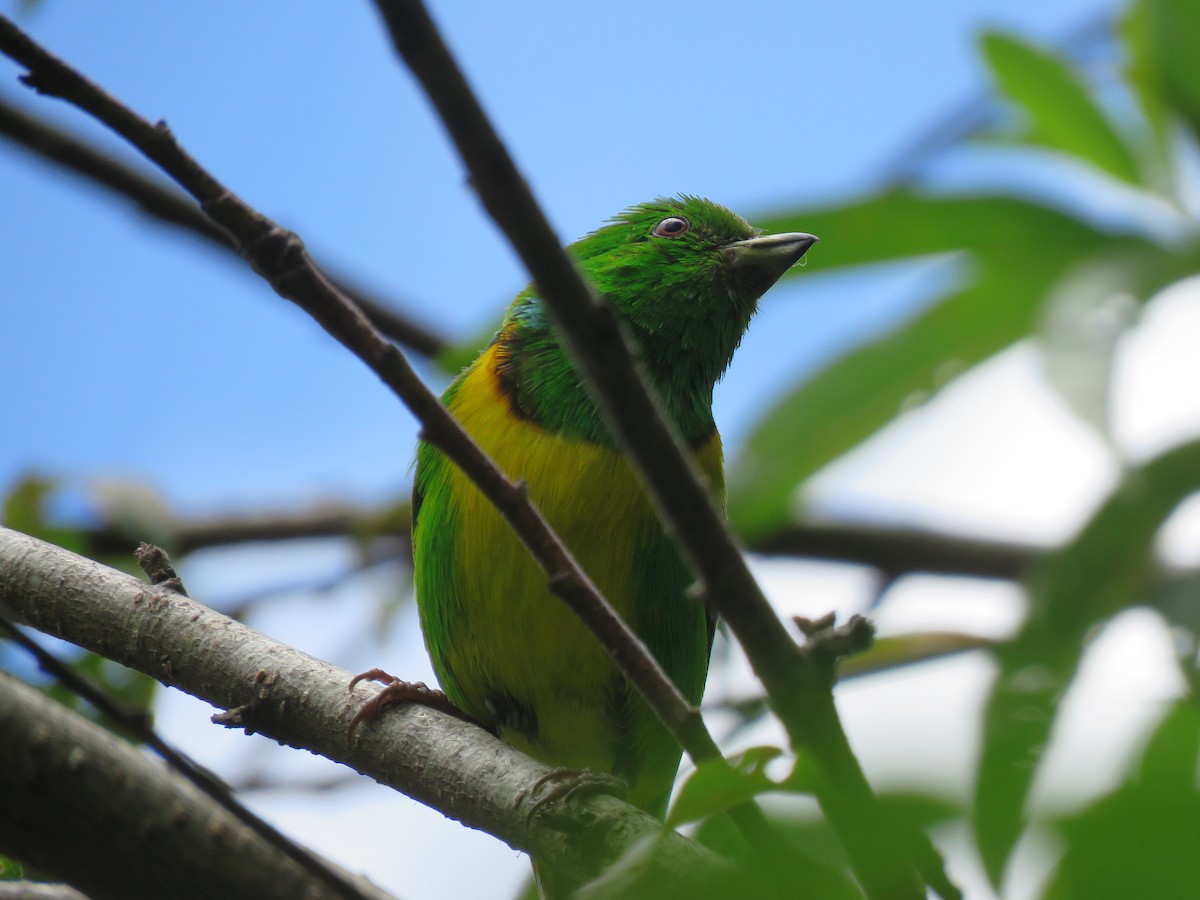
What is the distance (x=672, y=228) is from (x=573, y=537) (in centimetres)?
156

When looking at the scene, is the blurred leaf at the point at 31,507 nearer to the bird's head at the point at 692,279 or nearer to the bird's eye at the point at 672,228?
the bird's head at the point at 692,279

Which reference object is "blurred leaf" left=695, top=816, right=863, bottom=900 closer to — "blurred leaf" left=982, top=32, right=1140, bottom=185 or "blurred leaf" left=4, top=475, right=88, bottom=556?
"blurred leaf" left=982, top=32, right=1140, bottom=185

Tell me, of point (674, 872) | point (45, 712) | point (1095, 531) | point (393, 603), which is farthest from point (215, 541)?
point (1095, 531)

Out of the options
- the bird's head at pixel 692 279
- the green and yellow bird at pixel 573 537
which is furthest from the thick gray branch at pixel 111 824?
the bird's head at pixel 692 279

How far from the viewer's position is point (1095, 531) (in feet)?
5.53

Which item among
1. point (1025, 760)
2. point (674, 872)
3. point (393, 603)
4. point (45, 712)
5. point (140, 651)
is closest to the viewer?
point (1025, 760)

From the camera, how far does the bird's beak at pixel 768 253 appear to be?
4637mm

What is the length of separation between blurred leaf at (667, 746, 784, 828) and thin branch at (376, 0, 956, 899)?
0.08 m

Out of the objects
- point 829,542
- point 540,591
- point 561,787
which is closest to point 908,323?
point 561,787

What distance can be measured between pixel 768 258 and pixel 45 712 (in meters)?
3.20

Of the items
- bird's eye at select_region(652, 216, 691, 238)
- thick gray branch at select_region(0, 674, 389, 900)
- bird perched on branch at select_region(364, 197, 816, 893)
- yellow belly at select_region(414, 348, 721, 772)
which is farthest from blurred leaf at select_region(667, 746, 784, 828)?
bird's eye at select_region(652, 216, 691, 238)

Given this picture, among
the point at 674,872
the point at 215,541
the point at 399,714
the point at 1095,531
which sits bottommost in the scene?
the point at 674,872

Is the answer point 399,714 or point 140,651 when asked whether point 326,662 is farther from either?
point 140,651

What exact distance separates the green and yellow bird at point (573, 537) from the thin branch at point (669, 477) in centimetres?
219
